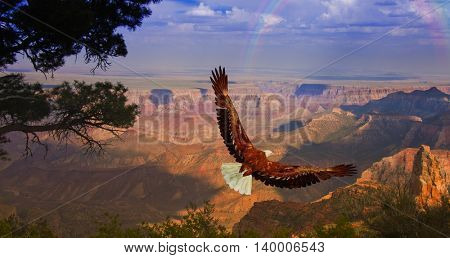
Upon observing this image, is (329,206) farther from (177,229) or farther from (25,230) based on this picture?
(25,230)

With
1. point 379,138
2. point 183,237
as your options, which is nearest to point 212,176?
point 379,138

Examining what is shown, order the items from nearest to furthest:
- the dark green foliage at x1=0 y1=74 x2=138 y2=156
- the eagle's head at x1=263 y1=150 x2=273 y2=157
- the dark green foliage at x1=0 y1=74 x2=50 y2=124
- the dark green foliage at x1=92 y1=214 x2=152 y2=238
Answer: the eagle's head at x1=263 y1=150 x2=273 y2=157 < the dark green foliage at x1=92 y1=214 x2=152 y2=238 < the dark green foliage at x1=0 y1=74 x2=50 y2=124 < the dark green foliage at x1=0 y1=74 x2=138 y2=156

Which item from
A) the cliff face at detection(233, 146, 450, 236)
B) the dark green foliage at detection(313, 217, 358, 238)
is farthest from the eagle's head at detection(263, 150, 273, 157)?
the cliff face at detection(233, 146, 450, 236)

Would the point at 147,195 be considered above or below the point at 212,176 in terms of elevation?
below

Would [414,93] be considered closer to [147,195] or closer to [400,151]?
[400,151]

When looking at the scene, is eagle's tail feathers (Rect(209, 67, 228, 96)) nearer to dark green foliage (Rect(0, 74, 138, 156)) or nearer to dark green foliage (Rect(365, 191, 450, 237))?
dark green foliage (Rect(365, 191, 450, 237))

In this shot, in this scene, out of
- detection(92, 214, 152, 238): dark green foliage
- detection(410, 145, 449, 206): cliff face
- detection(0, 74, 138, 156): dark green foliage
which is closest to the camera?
detection(92, 214, 152, 238): dark green foliage

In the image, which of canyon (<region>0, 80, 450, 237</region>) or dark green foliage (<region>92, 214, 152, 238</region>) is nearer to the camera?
dark green foliage (<region>92, 214, 152, 238</region>)
